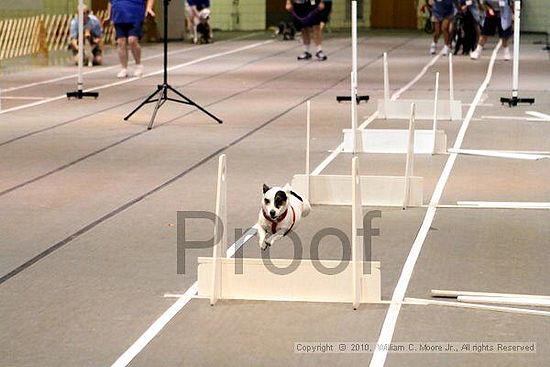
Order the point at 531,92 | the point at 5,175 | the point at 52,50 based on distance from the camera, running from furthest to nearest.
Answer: the point at 52,50 < the point at 531,92 < the point at 5,175

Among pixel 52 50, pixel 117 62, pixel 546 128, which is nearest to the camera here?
pixel 546 128

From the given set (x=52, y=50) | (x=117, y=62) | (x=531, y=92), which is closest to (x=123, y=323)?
(x=531, y=92)

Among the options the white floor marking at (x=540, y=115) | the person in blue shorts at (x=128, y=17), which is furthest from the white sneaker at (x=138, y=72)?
the white floor marking at (x=540, y=115)

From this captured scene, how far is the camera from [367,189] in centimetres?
916

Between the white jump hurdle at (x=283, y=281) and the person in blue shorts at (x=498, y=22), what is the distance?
16.6 meters

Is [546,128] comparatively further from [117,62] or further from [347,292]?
[117,62]

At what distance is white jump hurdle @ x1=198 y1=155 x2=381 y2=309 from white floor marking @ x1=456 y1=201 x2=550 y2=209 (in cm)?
282

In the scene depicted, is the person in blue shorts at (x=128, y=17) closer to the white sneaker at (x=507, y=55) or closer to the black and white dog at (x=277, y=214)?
the white sneaker at (x=507, y=55)

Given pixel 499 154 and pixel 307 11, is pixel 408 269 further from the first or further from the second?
pixel 307 11

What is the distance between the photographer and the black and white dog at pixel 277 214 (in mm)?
7285

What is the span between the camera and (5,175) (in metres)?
10.7

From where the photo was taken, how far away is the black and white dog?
7.29 m

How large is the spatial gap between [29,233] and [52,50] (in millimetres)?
18082

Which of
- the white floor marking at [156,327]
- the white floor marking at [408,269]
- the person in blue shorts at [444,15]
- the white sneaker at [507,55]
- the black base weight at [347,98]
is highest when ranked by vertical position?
the person in blue shorts at [444,15]
